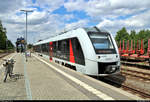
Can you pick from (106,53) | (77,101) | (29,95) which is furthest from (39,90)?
(106,53)

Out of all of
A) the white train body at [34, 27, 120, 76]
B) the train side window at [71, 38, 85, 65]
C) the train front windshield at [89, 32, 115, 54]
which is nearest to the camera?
the white train body at [34, 27, 120, 76]

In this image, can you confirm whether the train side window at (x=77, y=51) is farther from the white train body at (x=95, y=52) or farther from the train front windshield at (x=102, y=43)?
the train front windshield at (x=102, y=43)

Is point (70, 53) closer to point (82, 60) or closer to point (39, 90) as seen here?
point (82, 60)

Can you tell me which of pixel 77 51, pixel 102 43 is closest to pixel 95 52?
pixel 102 43

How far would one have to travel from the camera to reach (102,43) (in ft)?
28.2

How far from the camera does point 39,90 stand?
18.6 feet

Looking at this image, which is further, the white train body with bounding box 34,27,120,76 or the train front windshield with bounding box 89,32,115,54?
the train front windshield with bounding box 89,32,115,54

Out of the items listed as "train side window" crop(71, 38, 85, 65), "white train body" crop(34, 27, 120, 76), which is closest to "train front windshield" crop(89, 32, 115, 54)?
"white train body" crop(34, 27, 120, 76)

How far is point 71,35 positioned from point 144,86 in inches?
218

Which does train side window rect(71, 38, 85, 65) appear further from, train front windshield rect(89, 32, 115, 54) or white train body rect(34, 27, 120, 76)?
train front windshield rect(89, 32, 115, 54)

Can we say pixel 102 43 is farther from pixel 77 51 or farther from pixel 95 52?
pixel 77 51

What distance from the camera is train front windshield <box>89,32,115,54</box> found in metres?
8.20

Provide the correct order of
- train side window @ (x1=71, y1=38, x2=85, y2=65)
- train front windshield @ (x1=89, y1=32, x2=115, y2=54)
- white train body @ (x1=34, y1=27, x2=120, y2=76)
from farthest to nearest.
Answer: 1. train side window @ (x1=71, y1=38, x2=85, y2=65)
2. train front windshield @ (x1=89, y1=32, x2=115, y2=54)
3. white train body @ (x1=34, y1=27, x2=120, y2=76)

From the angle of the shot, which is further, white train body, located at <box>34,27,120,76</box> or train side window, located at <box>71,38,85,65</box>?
train side window, located at <box>71,38,85,65</box>
